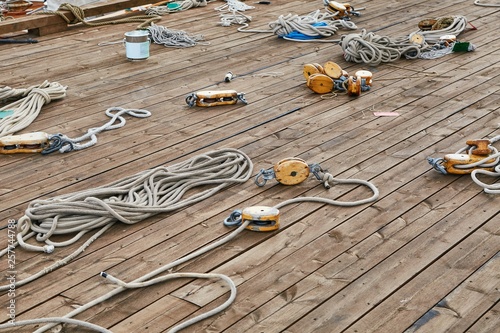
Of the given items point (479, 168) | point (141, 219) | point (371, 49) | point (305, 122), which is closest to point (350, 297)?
point (141, 219)

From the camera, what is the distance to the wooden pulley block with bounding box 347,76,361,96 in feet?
17.1

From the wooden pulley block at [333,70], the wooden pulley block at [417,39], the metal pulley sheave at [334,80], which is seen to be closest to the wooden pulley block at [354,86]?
the metal pulley sheave at [334,80]

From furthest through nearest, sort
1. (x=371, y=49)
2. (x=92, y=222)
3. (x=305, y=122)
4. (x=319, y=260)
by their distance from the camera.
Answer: (x=371, y=49) < (x=305, y=122) < (x=92, y=222) < (x=319, y=260)

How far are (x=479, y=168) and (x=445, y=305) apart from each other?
4.32 ft

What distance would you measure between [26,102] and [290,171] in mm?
2001

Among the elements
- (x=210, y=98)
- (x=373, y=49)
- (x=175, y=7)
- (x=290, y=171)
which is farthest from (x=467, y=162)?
(x=175, y=7)

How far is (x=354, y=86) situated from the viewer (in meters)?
5.23

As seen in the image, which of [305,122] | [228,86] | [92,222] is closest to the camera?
[92,222]

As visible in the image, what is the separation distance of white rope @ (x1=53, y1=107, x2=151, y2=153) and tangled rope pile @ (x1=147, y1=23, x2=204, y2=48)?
1.83 metres

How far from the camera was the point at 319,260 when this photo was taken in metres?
3.12

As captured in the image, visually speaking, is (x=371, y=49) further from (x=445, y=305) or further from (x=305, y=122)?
(x=445, y=305)

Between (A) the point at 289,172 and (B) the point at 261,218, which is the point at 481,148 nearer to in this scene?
(A) the point at 289,172

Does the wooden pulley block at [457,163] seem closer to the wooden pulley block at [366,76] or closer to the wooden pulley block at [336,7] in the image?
the wooden pulley block at [366,76]

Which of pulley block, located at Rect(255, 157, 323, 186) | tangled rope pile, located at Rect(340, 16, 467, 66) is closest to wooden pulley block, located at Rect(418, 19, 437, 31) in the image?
tangled rope pile, located at Rect(340, 16, 467, 66)
